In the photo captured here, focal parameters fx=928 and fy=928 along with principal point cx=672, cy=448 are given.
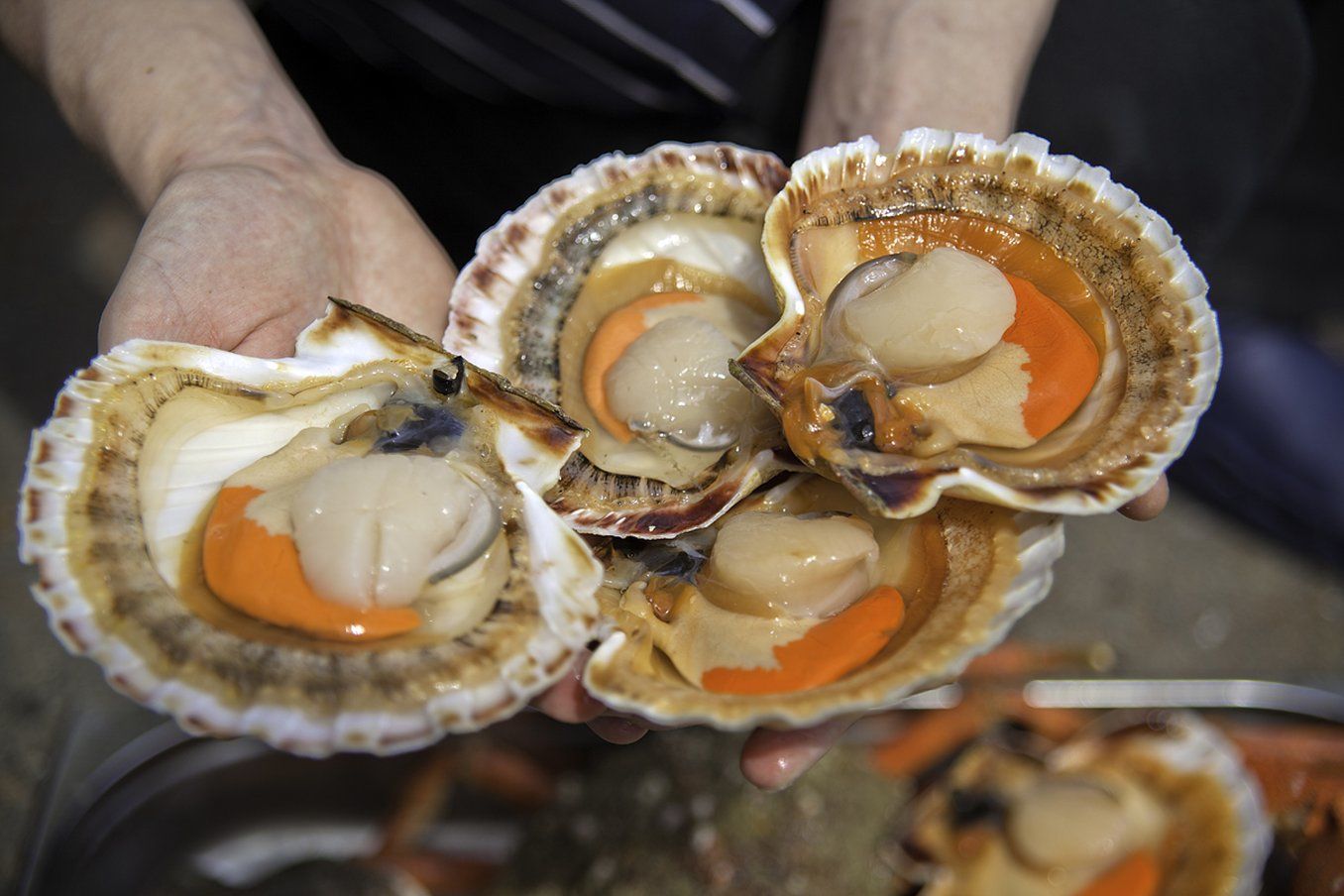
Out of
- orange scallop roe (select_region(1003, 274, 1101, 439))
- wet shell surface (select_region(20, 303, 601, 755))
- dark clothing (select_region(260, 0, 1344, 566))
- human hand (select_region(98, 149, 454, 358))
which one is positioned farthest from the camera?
dark clothing (select_region(260, 0, 1344, 566))

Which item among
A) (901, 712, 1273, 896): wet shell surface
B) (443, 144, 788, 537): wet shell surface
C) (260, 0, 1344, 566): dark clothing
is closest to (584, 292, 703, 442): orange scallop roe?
(443, 144, 788, 537): wet shell surface

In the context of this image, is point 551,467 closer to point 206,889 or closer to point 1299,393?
point 206,889

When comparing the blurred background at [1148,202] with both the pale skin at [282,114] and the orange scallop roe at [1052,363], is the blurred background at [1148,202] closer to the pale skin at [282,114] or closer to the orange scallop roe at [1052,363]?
the pale skin at [282,114]

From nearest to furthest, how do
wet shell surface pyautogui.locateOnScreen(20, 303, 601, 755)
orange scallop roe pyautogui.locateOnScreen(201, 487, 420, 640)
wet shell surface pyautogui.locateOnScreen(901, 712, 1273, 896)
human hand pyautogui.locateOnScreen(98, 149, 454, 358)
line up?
wet shell surface pyautogui.locateOnScreen(20, 303, 601, 755) < orange scallop roe pyautogui.locateOnScreen(201, 487, 420, 640) < human hand pyautogui.locateOnScreen(98, 149, 454, 358) < wet shell surface pyautogui.locateOnScreen(901, 712, 1273, 896)

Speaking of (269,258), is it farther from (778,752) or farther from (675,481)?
(778,752)

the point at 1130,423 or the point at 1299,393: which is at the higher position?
the point at 1130,423

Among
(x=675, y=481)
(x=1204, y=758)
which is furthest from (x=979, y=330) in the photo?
(x=1204, y=758)

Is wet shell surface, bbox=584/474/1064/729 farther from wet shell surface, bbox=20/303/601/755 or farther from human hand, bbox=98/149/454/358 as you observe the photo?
human hand, bbox=98/149/454/358

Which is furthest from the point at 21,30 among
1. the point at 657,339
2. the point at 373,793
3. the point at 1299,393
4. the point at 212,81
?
the point at 1299,393
